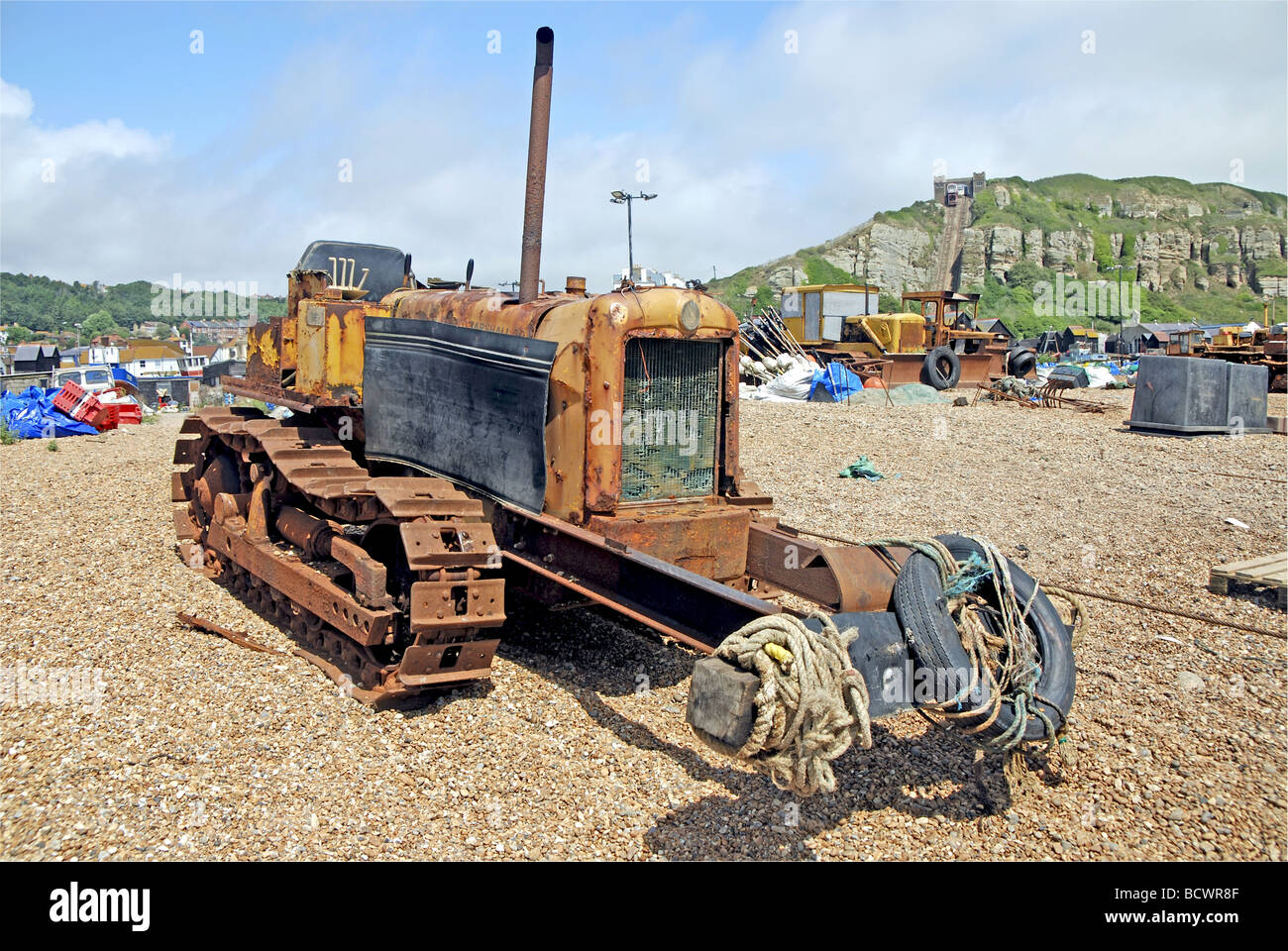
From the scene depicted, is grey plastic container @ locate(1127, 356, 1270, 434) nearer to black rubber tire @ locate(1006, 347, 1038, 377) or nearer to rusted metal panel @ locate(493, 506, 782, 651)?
black rubber tire @ locate(1006, 347, 1038, 377)

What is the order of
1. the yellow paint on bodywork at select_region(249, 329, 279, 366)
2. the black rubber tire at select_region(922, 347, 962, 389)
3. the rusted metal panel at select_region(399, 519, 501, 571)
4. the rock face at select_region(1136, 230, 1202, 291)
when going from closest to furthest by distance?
the rusted metal panel at select_region(399, 519, 501, 571), the yellow paint on bodywork at select_region(249, 329, 279, 366), the black rubber tire at select_region(922, 347, 962, 389), the rock face at select_region(1136, 230, 1202, 291)

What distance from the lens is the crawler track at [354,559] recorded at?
4934mm

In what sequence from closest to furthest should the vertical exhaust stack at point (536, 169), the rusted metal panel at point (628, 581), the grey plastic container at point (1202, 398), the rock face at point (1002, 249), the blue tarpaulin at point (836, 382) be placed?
the rusted metal panel at point (628, 581), the vertical exhaust stack at point (536, 169), the grey plastic container at point (1202, 398), the blue tarpaulin at point (836, 382), the rock face at point (1002, 249)

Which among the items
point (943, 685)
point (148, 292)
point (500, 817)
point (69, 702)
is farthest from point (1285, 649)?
point (148, 292)

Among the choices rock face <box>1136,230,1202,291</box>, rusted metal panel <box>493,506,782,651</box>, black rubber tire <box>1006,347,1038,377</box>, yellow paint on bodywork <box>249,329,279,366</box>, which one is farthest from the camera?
rock face <box>1136,230,1202,291</box>

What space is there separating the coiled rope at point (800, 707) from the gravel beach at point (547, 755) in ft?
2.28

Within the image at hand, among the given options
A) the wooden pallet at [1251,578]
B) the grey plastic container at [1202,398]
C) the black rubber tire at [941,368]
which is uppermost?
the black rubber tire at [941,368]

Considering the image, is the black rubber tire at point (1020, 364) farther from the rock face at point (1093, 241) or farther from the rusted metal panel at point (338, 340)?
the rock face at point (1093, 241)

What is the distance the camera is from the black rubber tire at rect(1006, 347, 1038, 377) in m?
30.2

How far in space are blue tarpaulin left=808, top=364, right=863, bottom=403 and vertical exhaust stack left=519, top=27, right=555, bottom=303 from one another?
660 inches

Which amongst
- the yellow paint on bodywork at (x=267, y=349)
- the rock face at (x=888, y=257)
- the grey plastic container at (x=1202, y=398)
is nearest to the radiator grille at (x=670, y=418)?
the yellow paint on bodywork at (x=267, y=349)

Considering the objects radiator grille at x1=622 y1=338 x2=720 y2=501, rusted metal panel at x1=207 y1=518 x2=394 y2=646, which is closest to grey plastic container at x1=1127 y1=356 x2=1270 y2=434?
radiator grille at x1=622 y1=338 x2=720 y2=501

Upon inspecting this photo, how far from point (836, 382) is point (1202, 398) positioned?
26.9ft
